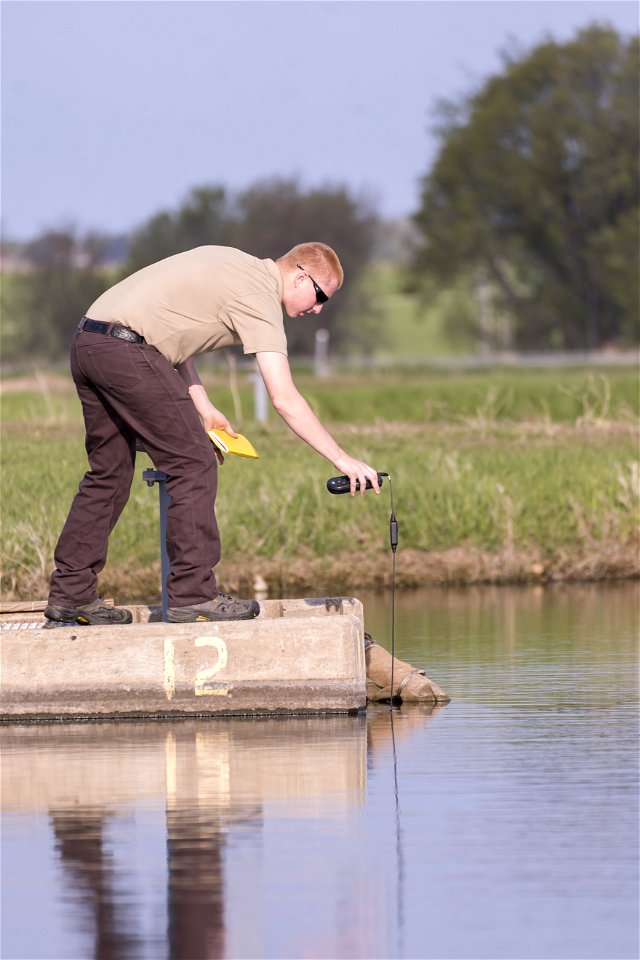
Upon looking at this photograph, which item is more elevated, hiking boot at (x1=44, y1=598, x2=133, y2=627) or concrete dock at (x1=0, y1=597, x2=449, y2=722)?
hiking boot at (x1=44, y1=598, x2=133, y2=627)

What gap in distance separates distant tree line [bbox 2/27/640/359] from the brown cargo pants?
5798cm

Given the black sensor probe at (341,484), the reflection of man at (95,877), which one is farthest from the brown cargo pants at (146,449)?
the reflection of man at (95,877)

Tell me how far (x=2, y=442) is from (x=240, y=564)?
5240 millimetres

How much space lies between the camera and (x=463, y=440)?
727 inches

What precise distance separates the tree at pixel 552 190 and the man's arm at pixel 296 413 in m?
58.2

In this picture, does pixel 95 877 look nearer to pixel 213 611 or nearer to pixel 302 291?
pixel 213 611

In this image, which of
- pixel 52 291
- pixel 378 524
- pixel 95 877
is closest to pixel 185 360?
pixel 95 877

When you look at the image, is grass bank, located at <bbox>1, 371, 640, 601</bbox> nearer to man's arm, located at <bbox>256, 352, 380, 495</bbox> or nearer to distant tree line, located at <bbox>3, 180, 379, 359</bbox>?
man's arm, located at <bbox>256, 352, 380, 495</bbox>

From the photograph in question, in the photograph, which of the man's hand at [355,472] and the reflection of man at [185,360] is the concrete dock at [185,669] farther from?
the man's hand at [355,472]

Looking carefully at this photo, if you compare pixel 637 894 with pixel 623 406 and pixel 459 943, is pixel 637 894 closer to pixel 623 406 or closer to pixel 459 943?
pixel 459 943

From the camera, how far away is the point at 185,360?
26.7 ft

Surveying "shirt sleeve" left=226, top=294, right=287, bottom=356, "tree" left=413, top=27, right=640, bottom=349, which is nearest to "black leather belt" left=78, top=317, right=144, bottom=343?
"shirt sleeve" left=226, top=294, right=287, bottom=356

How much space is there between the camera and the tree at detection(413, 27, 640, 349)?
220 feet

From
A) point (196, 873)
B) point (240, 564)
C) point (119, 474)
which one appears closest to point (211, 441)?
point (119, 474)
